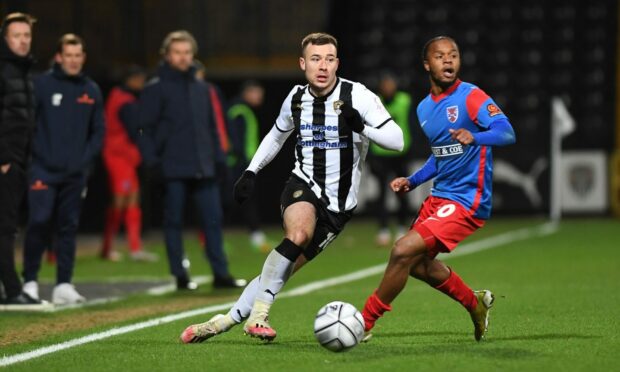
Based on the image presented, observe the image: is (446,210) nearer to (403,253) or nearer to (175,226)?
(403,253)

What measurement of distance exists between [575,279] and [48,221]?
189 inches

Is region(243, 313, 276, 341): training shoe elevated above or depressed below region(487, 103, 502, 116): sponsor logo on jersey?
below

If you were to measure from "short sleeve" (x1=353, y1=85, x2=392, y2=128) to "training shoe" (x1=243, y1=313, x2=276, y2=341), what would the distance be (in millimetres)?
1288

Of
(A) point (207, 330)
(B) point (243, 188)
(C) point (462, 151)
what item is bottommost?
(A) point (207, 330)

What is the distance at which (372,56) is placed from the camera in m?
24.9

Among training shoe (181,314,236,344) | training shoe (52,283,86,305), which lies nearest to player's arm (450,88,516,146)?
training shoe (181,314,236,344)

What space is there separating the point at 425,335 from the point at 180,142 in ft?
14.1

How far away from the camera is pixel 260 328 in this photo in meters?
7.33

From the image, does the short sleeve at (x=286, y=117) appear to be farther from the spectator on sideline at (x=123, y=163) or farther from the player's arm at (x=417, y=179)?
the spectator on sideline at (x=123, y=163)

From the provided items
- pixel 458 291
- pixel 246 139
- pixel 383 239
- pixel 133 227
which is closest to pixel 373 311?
pixel 458 291

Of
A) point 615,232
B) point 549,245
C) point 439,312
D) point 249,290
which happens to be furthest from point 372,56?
point 249,290

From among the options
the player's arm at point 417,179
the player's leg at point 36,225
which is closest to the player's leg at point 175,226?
the player's leg at point 36,225

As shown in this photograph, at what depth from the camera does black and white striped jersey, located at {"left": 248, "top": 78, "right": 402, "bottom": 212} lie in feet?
24.9

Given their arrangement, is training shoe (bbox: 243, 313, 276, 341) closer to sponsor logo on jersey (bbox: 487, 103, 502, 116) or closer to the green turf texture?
the green turf texture
